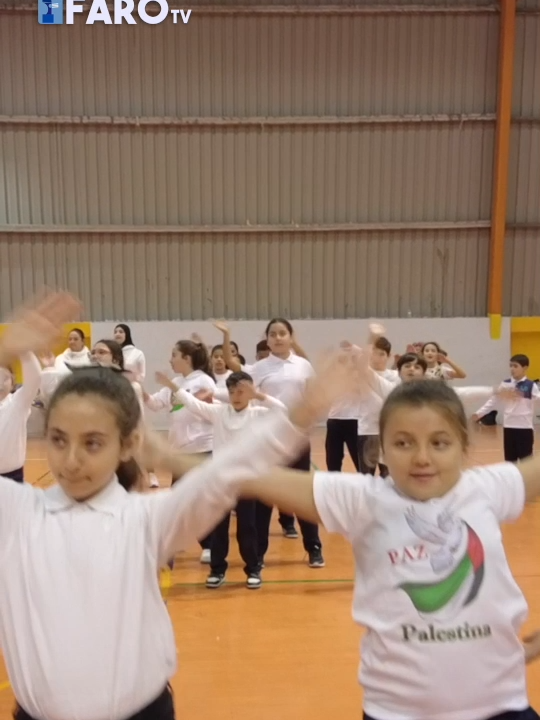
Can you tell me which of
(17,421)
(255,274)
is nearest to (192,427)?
(17,421)

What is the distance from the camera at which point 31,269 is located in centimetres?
1121

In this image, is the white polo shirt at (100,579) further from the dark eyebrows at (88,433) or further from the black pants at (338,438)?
the black pants at (338,438)

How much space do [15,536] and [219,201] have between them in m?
10.2

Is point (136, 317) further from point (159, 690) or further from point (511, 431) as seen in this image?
point (159, 690)

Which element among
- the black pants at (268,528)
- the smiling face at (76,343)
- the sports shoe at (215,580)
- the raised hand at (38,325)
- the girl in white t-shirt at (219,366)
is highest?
the raised hand at (38,325)

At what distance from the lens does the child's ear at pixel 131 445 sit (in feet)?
5.29

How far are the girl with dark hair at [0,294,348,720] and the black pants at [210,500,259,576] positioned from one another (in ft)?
10.4

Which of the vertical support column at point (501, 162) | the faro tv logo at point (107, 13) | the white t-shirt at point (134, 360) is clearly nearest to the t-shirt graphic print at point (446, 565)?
the white t-shirt at point (134, 360)

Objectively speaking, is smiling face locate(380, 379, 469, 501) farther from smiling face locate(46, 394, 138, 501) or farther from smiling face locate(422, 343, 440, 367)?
smiling face locate(422, 343, 440, 367)

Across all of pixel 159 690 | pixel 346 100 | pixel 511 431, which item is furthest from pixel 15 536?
pixel 346 100

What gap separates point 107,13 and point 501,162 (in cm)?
629

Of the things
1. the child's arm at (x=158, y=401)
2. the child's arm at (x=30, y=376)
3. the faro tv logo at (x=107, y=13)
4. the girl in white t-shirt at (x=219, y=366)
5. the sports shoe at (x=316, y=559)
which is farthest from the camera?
the faro tv logo at (x=107, y=13)

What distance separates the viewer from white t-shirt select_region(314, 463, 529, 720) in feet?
5.17

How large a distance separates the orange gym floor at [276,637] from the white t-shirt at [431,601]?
150 centimetres
